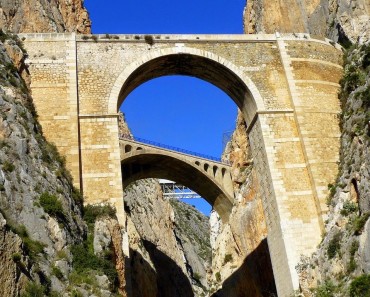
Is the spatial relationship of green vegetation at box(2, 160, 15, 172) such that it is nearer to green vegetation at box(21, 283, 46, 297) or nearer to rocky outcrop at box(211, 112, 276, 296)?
green vegetation at box(21, 283, 46, 297)

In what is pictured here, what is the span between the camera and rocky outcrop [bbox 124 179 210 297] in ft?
151

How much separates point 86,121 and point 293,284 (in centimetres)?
1218

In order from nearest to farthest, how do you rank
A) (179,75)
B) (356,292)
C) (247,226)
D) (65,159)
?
(356,292), (65,159), (179,75), (247,226)

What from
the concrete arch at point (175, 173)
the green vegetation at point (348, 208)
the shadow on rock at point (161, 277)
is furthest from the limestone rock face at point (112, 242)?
the shadow on rock at point (161, 277)

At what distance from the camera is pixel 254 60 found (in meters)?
25.8

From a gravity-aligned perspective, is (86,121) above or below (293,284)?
above

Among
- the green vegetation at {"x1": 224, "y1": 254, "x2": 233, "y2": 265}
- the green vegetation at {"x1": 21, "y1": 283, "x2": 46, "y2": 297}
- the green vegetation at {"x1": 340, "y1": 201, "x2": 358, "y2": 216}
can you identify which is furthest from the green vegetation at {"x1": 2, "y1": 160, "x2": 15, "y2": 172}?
the green vegetation at {"x1": 224, "y1": 254, "x2": 233, "y2": 265}

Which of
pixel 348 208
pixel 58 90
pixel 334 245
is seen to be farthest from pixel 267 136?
pixel 58 90

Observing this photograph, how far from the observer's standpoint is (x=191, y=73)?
27594mm

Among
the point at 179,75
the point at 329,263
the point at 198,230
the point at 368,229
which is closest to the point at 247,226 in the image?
the point at 179,75

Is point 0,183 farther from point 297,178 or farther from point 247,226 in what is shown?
point 247,226

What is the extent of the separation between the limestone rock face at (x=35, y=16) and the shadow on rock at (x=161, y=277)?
2286 cm

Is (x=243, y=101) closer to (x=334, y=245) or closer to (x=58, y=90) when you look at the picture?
(x=334, y=245)

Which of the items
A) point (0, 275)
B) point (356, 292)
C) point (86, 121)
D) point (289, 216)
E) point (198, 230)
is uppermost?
point (198, 230)
